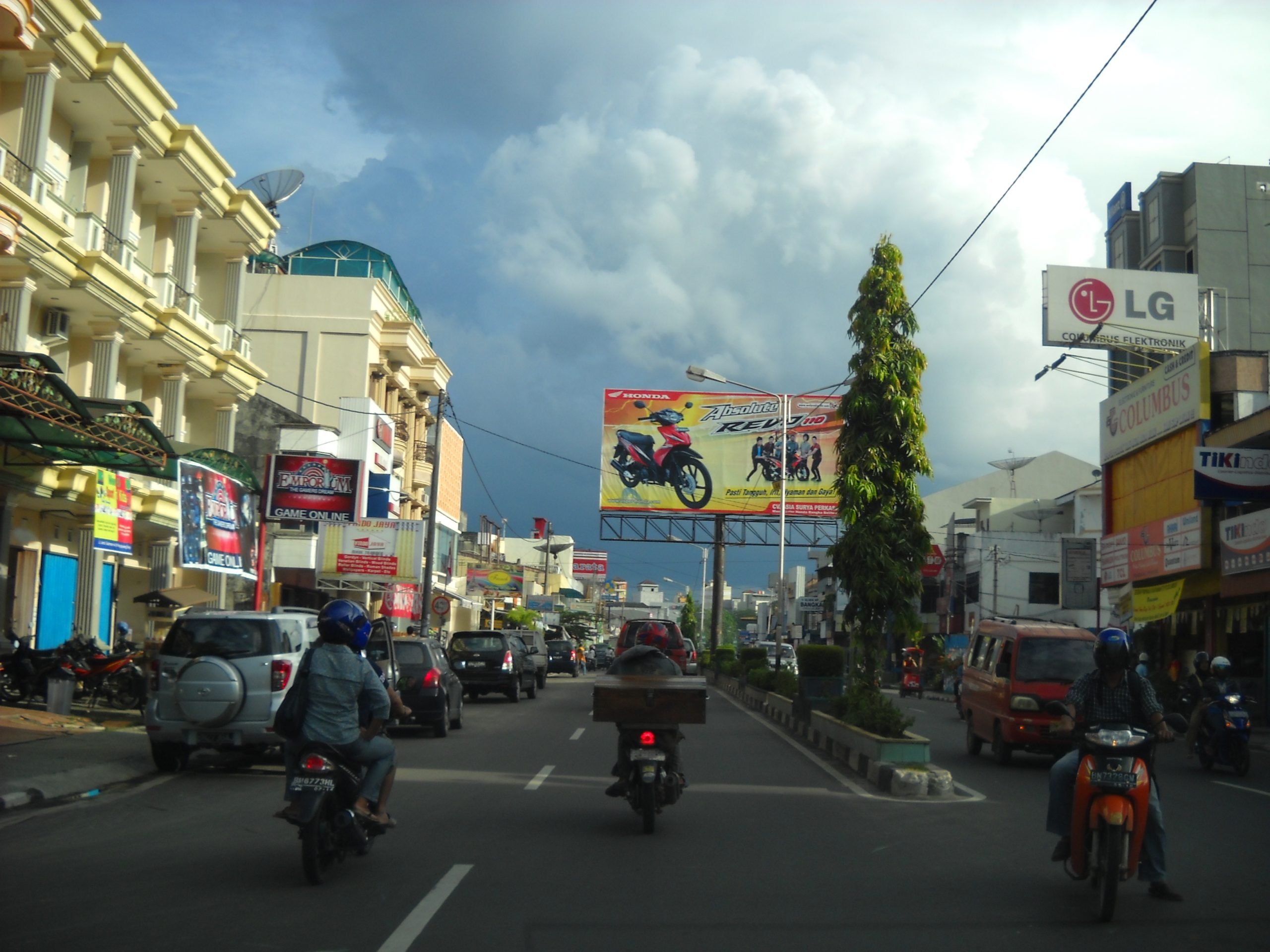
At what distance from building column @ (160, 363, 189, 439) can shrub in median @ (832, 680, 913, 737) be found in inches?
691

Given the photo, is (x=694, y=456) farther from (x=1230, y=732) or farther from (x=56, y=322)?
(x=1230, y=732)

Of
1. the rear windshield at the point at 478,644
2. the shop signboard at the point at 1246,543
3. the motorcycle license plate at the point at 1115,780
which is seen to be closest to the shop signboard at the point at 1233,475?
the shop signboard at the point at 1246,543

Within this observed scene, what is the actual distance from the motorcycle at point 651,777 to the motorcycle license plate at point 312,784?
3110 mm

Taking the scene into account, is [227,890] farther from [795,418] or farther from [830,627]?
[830,627]

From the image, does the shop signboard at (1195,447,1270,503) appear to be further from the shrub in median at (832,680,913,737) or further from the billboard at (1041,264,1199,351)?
the shrub in median at (832,680,913,737)

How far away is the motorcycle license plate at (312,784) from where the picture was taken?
7059 millimetres

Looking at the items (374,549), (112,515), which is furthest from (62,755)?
(374,549)

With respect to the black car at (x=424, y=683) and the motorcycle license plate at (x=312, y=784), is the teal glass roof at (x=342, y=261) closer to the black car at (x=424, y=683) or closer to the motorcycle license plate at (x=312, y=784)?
the black car at (x=424, y=683)

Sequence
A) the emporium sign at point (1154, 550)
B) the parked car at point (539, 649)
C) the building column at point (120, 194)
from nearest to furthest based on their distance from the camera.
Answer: the building column at point (120, 194), the emporium sign at point (1154, 550), the parked car at point (539, 649)

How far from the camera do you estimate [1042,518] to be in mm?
63438

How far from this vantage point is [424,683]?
1834 centimetres

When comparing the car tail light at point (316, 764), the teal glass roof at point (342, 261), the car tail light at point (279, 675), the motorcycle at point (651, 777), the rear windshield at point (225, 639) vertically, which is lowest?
the motorcycle at point (651, 777)

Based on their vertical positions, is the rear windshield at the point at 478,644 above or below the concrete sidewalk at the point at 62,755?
above

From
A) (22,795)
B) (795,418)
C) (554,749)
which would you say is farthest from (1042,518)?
(22,795)
